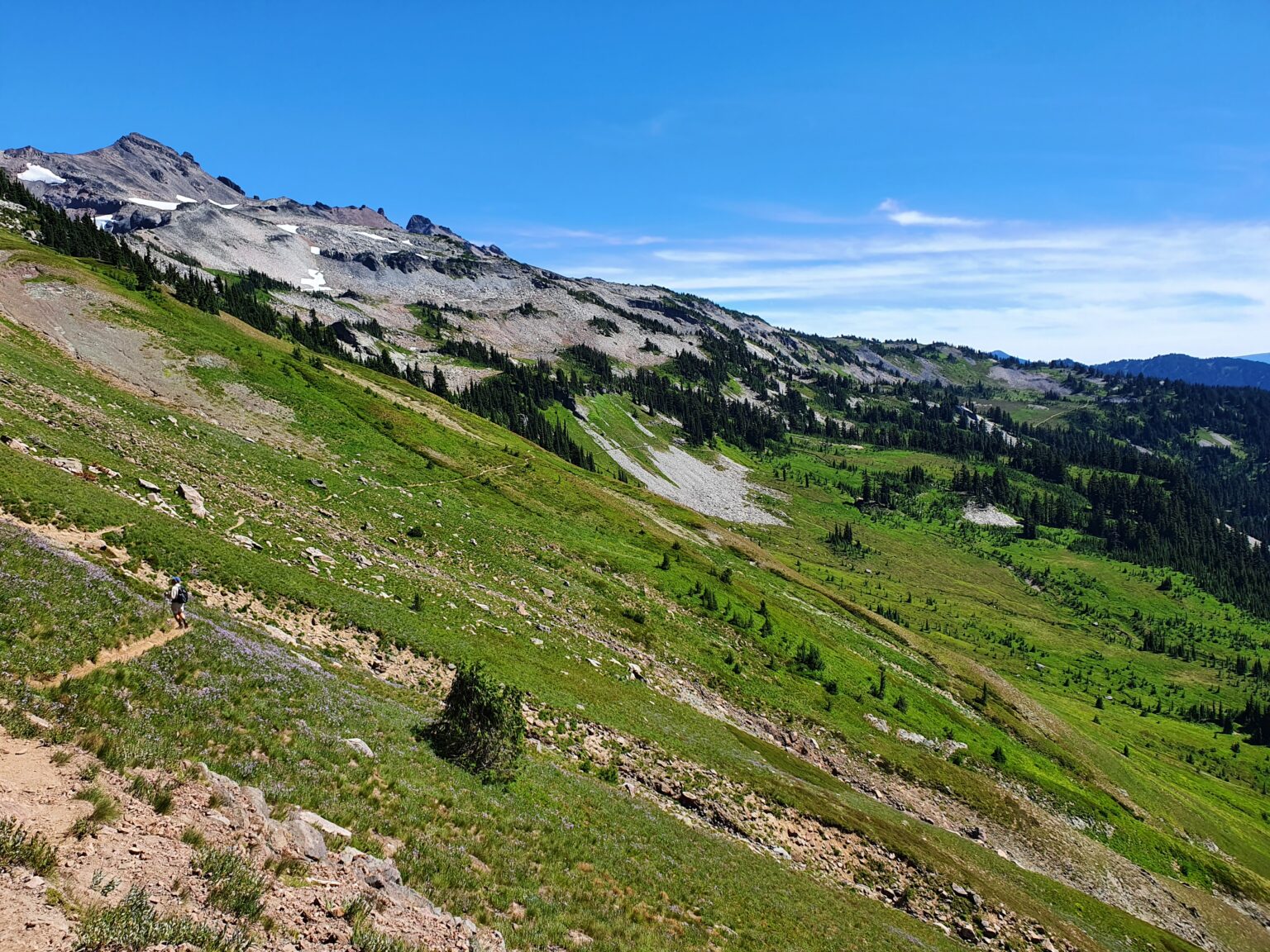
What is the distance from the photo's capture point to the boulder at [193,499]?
33.2 metres

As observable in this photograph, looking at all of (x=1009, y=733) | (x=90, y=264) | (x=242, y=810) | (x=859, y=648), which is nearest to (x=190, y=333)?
(x=90, y=264)

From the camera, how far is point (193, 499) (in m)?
34.4

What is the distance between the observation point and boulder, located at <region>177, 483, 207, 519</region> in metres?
33.2

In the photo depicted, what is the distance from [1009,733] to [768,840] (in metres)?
56.4

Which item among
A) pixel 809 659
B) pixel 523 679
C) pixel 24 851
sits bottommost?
pixel 809 659

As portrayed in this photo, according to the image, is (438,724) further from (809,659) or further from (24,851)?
(809,659)

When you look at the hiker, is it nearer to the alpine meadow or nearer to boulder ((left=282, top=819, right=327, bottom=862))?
the alpine meadow

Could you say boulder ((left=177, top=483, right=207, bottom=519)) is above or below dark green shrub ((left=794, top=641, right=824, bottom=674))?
above

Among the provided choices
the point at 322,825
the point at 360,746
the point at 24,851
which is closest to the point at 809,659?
the point at 360,746

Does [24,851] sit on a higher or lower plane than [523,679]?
higher

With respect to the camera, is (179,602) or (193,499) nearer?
(179,602)

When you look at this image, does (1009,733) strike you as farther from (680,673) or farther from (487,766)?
(487,766)

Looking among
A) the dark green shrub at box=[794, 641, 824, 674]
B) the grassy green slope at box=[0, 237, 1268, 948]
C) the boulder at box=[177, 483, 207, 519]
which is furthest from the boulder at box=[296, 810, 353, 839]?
the dark green shrub at box=[794, 641, 824, 674]

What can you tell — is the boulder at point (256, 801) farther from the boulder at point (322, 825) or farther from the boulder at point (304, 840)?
the boulder at point (322, 825)
